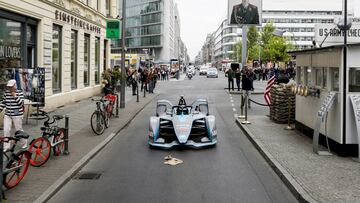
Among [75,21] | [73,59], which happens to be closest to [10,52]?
[75,21]

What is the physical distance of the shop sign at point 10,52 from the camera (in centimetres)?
1474

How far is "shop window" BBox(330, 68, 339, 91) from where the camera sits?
10125mm

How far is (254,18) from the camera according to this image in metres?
33.4

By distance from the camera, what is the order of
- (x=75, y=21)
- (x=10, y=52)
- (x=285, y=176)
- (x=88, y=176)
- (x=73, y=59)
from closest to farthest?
1. (x=285, y=176)
2. (x=88, y=176)
3. (x=10, y=52)
4. (x=75, y=21)
5. (x=73, y=59)

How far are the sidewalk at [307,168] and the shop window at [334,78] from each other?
1.50 m

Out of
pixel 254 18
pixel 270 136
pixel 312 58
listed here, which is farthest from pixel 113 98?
pixel 254 18

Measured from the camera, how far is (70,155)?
32.3 ft

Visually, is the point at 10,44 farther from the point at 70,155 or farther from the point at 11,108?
the point at 70,155

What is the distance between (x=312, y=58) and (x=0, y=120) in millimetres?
9179

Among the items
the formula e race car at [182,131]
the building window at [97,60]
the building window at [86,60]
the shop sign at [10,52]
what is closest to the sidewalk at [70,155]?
the formula e race car at [182,131]

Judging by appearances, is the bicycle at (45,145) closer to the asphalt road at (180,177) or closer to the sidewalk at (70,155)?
the sidewalk at (70,155)

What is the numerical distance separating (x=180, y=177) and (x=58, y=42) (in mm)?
14389

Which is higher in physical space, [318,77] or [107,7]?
[107,7]

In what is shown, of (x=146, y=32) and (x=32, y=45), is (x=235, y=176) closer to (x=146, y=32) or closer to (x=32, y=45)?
(x=32, y=45)
